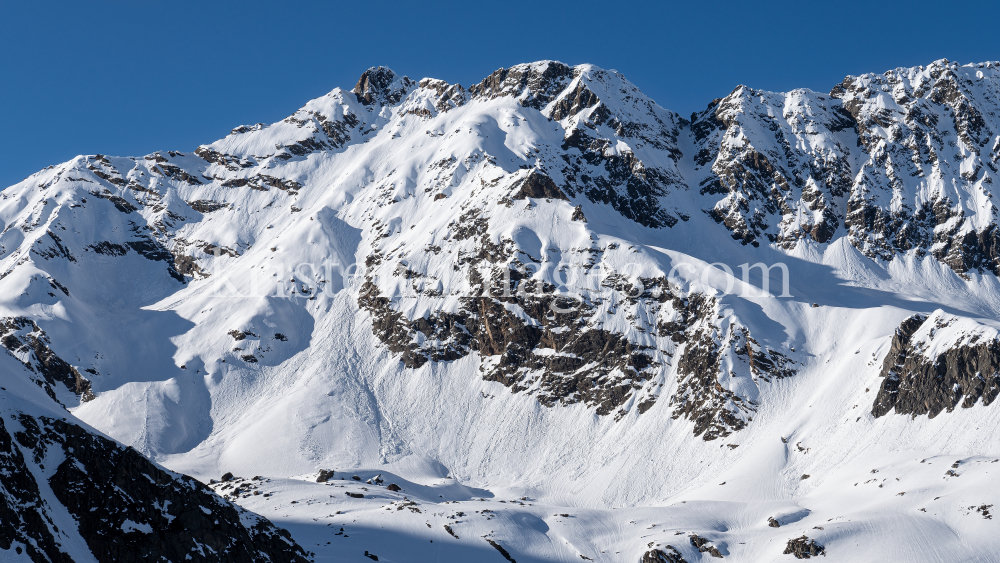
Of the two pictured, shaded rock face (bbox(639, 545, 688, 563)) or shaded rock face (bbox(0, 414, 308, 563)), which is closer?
shaded rock face (bbox(0, 414, 308, 563))

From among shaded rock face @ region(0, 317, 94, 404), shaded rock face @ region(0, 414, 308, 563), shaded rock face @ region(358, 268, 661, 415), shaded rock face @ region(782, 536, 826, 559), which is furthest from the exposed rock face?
shaded rock face @ region(0, 317, 94, 404)

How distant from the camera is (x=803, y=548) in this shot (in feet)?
265

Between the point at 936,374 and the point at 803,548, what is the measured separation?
42.8 meters

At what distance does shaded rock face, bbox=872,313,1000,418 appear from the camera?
10350 centimetres

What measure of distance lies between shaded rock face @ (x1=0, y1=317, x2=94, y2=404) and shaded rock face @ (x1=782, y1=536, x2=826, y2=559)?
398 feet

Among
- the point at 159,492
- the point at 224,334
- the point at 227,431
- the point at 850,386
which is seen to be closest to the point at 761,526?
the point at 850,386

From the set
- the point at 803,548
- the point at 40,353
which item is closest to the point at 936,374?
the point at 803,548

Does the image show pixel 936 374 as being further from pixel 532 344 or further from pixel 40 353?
pixel 40 353

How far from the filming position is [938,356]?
355 ft

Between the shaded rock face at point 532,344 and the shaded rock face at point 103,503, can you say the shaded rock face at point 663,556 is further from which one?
the shaded rock face at point 532,344

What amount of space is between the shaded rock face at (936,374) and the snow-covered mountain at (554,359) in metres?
0.37

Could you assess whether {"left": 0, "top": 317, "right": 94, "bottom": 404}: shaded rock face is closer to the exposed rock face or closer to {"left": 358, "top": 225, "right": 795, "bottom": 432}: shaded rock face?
{"left": 358, "top": 225, "right": 795, "bottom": 432}: shaded rock face

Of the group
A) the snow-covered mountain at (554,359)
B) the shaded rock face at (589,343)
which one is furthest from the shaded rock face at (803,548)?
the shaded rock face at (589,343)

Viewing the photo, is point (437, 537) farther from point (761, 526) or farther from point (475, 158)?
point (475, 158)
